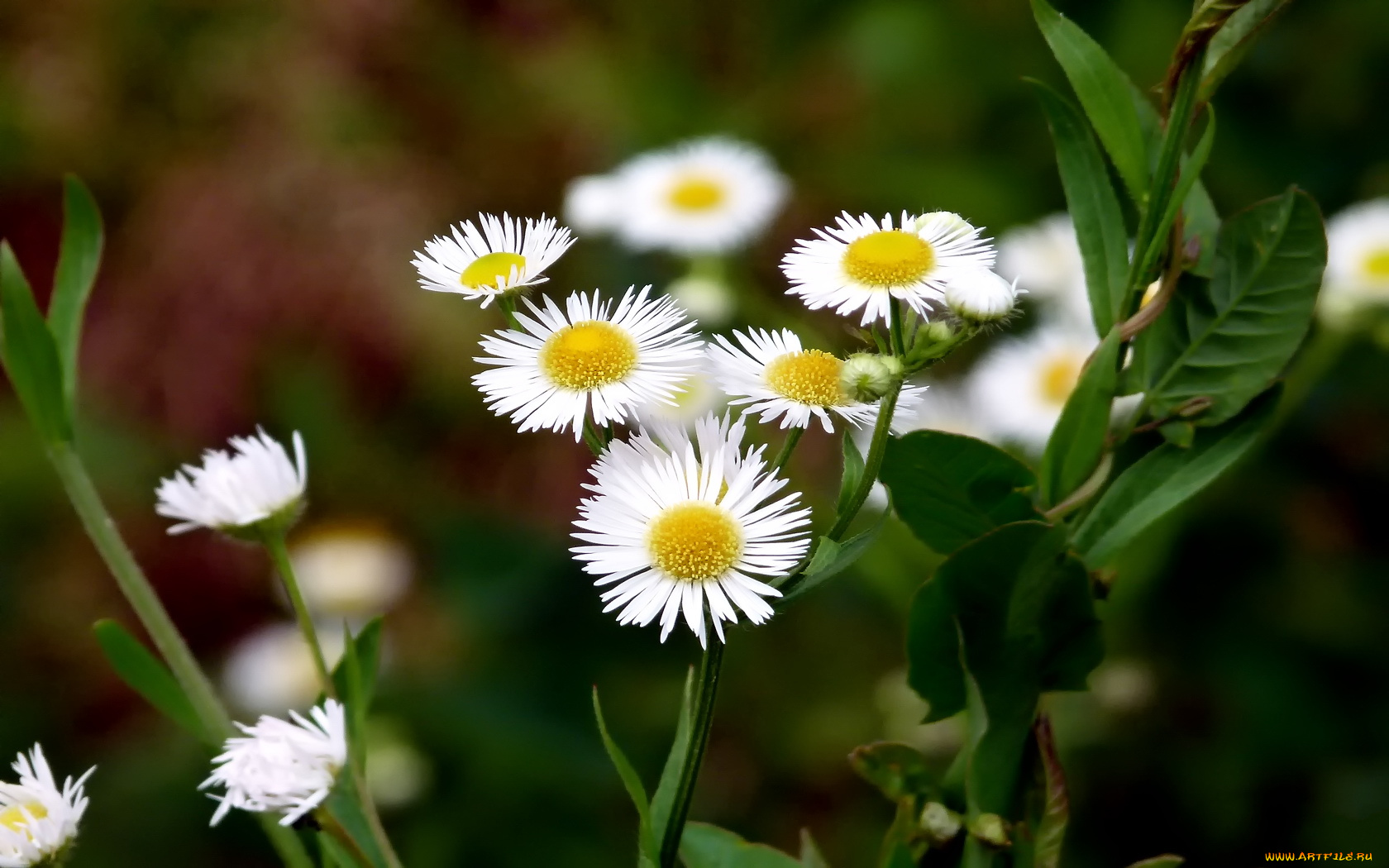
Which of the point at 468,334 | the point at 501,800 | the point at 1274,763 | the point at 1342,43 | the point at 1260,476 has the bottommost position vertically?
the point at 501,800

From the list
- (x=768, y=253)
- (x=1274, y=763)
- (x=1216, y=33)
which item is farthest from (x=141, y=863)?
(x=1216, y=33)

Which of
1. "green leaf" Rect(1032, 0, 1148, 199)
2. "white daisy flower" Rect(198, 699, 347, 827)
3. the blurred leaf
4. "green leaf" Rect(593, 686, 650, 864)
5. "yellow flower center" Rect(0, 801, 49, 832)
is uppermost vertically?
"green leaf" Rect(1032, 0, 1148, 199)

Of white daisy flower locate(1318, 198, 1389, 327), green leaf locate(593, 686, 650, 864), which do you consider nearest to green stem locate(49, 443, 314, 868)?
green leaf locate(593, 686, 650, 864)

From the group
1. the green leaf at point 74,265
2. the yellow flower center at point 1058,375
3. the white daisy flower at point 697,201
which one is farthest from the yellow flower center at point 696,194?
the green leaf at point 74,265

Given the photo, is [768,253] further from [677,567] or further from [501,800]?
[677,567]

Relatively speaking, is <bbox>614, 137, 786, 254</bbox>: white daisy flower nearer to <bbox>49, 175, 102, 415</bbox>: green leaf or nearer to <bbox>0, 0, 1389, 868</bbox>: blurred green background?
<bbox>0, 0, 1389, 868</bbox>: blurred green background

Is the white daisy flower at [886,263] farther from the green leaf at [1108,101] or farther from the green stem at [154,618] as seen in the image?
the green stem at [154,618]
